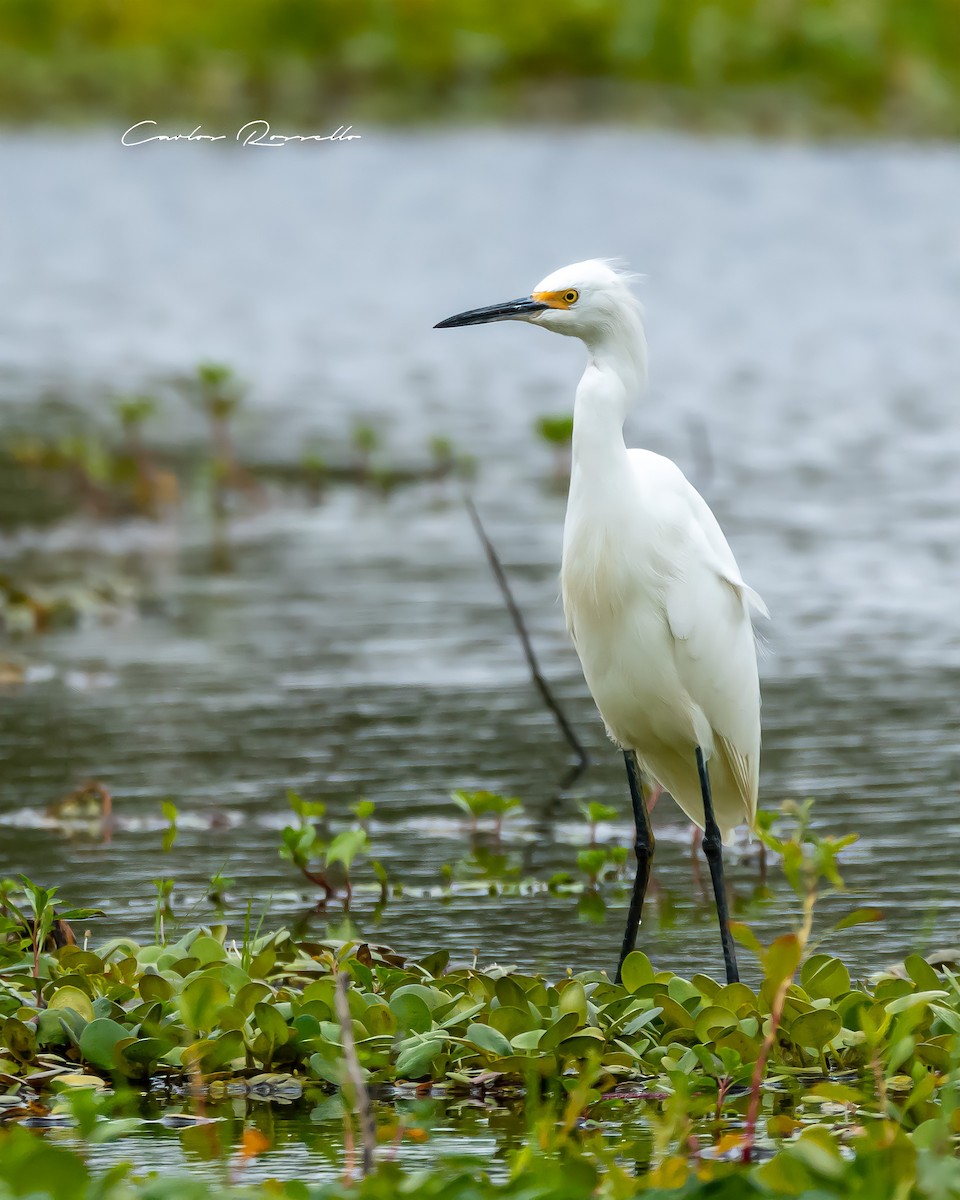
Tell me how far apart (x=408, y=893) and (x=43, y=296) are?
49.8 feet

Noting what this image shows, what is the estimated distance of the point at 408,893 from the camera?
5.47 m

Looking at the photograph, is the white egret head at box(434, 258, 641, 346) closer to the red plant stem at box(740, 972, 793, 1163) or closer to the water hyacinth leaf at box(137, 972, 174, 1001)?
the water hyacinth leaf at box(137, 972, 174, 1001)

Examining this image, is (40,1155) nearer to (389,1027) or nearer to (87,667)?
(389,1027)

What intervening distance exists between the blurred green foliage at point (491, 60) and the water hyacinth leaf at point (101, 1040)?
2312cm

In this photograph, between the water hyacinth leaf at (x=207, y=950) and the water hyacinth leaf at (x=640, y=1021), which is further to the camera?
the water hyacinth leaf at (x=207, y=950)

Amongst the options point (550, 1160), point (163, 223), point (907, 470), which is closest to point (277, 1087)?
point (550, 1160)

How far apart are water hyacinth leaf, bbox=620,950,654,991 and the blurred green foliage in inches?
891

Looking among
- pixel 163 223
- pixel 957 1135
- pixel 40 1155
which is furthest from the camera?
pixel 163 223

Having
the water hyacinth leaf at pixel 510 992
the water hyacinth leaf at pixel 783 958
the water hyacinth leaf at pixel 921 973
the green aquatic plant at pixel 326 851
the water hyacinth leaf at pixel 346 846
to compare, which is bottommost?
the green aquatic plant at pixel 326 851

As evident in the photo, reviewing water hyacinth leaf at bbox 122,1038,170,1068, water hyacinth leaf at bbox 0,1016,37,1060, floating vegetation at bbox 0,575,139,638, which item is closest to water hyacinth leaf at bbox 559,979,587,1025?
water hyacinth leaf at bbox 122,1038,170,1068

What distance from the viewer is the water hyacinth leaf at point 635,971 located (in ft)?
13.9
